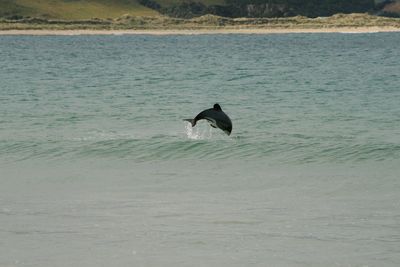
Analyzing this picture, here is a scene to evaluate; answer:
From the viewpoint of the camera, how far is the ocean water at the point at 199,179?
14.2 m

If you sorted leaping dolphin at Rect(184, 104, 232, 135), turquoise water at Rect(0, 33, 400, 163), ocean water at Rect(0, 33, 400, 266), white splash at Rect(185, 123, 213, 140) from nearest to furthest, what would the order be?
ocean water at Rect(0, 33, 400, 266) → leaping dolphin at Rect(184, 104, 232, 135) → turquoise water at Rect(0, 33, 400, 163) → white splash at Rect(185, 123, 213, 140)

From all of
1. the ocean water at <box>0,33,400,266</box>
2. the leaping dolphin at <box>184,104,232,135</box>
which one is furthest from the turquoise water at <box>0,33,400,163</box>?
the leaping dolphin at <box>184,104,232,135</box>

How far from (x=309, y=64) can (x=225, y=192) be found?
56.8 metres

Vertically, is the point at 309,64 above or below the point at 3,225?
below

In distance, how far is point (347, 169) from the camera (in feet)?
72.9

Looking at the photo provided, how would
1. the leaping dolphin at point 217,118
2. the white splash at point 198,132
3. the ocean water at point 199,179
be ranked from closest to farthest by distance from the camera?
the ocean water at point 199,179 < the leaping dolphin at point 217,118 < the white splash at point 198,132

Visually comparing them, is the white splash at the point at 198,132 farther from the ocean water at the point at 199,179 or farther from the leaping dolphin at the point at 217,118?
the leaping dolphin at the point at 217,118

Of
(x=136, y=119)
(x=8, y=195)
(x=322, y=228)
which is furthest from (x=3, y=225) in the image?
(x=136, y=119)

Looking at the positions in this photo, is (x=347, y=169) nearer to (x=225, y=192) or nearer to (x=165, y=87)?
(x=225, y=192)

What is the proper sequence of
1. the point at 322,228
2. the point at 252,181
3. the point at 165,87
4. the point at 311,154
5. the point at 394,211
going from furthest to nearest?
1. the point at 165,87
2. the point at 311,154
3. the point at 252,181
4. the point at 394,211
5. the point at 322,228

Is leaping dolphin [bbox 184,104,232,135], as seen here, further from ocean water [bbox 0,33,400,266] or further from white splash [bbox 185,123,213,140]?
white splash [bbox 185,123,213,140]

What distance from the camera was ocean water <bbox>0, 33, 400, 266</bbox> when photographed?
14242mm

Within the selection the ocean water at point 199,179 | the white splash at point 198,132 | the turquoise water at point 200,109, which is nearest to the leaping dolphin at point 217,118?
the ocean water at point 199,179

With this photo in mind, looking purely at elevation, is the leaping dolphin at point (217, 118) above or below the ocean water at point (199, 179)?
above
